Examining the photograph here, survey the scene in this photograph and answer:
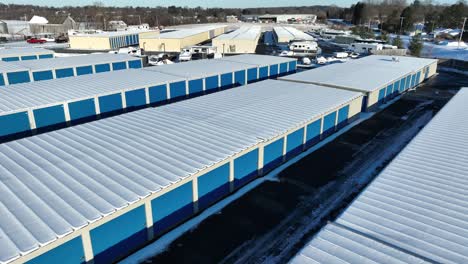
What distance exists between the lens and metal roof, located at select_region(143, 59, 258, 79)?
3077 cm

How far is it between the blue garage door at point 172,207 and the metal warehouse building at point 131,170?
51 mm

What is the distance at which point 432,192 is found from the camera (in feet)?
37.9

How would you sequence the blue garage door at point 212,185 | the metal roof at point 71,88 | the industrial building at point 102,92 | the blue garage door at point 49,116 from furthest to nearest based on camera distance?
the metal roof at point 71,88
the blue garage door at point 49,116
the industrial building at point 102,92
the blue garage door at point 212,185

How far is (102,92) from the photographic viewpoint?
23391mm

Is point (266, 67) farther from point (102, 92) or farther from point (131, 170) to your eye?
A: point (131, 170)

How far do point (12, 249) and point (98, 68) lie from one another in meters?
33.7

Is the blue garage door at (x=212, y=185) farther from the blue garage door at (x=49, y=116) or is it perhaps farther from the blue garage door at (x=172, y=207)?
the blue garage door at (x=49, y=116)

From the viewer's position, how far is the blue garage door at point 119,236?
10818 millimetres

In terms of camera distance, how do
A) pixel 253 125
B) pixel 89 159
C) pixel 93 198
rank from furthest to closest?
1. pixel 253 125
2. pixel 89 159
3. pixel 93 198

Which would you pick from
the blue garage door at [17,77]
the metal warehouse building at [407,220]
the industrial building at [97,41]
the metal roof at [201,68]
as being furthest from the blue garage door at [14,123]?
the industrial building at [97,41]

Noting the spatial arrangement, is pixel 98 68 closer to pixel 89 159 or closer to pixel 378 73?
pixel 89 159

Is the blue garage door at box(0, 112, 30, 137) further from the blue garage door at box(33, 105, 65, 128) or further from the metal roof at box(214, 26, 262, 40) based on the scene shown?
the metal roof at box(214, 26, 262, 40)

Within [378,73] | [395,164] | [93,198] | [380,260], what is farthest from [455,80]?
[93,198]

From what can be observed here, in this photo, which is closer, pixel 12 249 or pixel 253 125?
pixel 12 249
